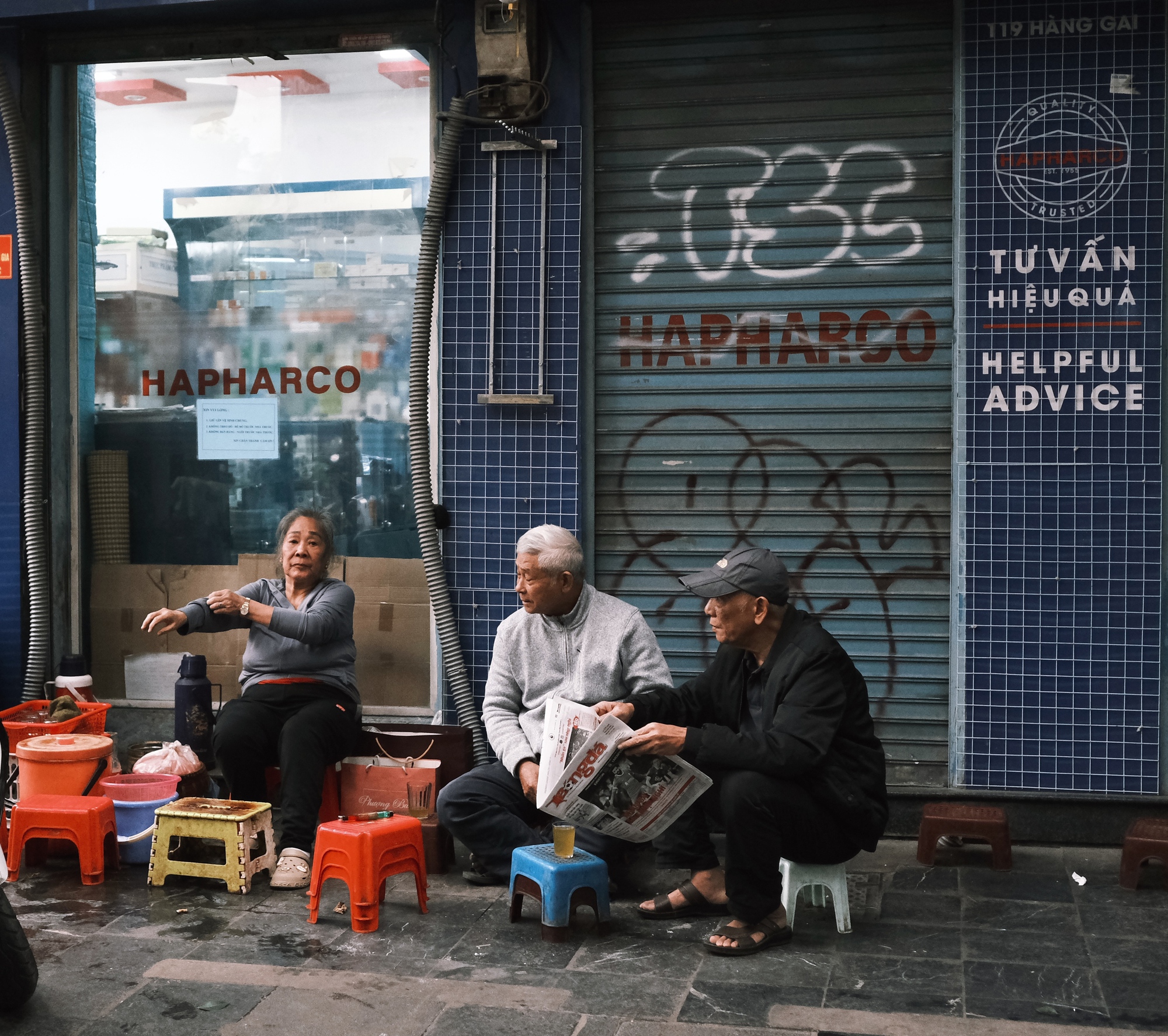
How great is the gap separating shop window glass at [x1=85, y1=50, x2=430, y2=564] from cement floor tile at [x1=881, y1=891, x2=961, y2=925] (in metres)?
2.80

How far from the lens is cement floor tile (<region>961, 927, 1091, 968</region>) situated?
416 centimetres

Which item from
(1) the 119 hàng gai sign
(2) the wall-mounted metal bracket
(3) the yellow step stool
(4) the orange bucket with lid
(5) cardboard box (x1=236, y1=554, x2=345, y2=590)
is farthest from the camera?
(5) cardboard box (x1=236, y1=554, x2=345, y2=590)

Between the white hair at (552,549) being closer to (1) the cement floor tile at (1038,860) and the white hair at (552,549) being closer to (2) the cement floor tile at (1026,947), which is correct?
(2) the cement floor tile at (1026,947)

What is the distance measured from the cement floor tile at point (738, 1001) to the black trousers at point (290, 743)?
184 centimetres

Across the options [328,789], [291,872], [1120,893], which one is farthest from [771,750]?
[328,789]

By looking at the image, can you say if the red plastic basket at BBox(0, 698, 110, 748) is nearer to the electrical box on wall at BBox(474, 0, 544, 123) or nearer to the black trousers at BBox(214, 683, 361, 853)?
the black trousers at BBox(214, 683, 361, 853)

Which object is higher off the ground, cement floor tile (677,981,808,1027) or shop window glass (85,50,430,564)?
shop window glass (85,50,430,564)

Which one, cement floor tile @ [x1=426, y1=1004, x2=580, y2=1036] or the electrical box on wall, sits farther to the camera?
the electrical box on wall

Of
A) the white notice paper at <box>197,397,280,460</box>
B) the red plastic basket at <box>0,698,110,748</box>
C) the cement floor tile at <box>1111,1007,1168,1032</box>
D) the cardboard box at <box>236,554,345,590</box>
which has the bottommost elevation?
the cement floor tile at <box>1111,1007,1168,1032</box>

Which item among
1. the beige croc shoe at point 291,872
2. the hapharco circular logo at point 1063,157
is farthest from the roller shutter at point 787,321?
the beige croc shoe at point 291,872

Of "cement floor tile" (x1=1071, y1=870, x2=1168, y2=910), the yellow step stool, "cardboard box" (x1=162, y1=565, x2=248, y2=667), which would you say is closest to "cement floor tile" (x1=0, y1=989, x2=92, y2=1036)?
the yellow step stool

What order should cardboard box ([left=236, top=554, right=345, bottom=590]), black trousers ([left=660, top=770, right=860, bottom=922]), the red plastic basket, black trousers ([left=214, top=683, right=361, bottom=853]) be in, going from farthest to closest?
cardboard box ([left=236, top=554, right=345, bottom=590]) → the red plastic basket → black trousers ([left=214, top=683, right=361, bottom=853]) → black trousers ([left=660, top=770, right=860, bottom=922])

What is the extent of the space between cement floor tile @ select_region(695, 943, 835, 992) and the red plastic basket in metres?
3.14

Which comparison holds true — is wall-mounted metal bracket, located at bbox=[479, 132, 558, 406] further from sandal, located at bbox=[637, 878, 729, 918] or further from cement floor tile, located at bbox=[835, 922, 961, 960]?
cement floor tile, located at bbox=[835, 922, 961, 960]
